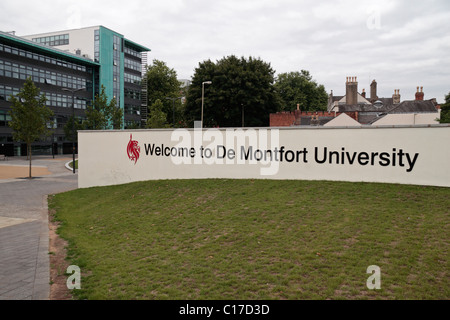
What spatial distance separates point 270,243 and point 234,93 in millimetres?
37893

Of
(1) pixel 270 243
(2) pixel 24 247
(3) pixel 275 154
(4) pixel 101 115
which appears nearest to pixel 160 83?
(4) pixel 101 115

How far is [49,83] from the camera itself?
2386 inches

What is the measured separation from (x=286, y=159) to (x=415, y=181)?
14.8 feet

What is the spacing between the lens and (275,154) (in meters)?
13.4

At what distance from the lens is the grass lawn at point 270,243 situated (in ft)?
18.6

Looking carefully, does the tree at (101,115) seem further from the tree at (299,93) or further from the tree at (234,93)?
the tree at (299,93)

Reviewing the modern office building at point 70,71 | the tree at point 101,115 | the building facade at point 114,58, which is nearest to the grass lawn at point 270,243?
the tree at point 101,115

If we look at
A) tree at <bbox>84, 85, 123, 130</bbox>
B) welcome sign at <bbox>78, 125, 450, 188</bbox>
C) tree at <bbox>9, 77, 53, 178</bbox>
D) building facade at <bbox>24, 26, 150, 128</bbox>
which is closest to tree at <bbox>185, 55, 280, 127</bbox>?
tree at <bbox>84, 85, 123, 130</bbox>

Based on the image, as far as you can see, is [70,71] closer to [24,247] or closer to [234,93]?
[234,93]

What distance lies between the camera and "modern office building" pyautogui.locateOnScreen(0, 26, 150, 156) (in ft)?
175
